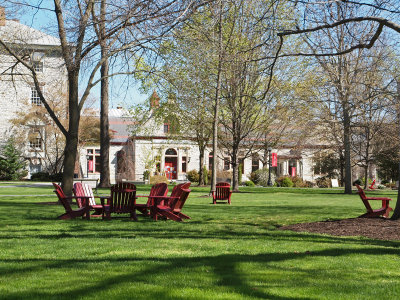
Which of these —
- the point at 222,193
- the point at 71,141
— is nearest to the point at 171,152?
the point at 222,193

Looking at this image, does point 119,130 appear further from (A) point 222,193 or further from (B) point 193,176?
(A) point 222,193

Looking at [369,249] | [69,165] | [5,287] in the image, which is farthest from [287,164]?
[5,287]

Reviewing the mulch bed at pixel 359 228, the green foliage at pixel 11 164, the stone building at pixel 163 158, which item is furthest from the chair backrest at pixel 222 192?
the green foliage at pixel 11 164

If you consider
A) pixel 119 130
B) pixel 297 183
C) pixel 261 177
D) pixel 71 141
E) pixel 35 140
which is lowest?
pixel 297 183

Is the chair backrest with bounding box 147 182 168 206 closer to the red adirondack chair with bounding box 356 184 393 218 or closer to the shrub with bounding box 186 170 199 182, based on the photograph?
the red adirondack chair with bounding box 356 184 393 218

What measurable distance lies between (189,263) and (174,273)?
69cm

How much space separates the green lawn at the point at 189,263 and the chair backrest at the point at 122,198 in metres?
1.69

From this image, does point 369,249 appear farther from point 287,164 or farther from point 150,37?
point 287,164

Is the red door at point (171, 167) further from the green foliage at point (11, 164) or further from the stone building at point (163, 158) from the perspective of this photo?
the green foliage at point (11, 164)

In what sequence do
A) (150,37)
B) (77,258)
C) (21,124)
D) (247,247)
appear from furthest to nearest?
(21,124) → (150,37) → (247,247) → (77,258)

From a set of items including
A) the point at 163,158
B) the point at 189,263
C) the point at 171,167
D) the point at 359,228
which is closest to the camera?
the point at 189,263

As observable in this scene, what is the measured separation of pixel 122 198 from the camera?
12906mm

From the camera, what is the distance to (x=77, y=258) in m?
7.07

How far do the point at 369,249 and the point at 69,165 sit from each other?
12470mm
